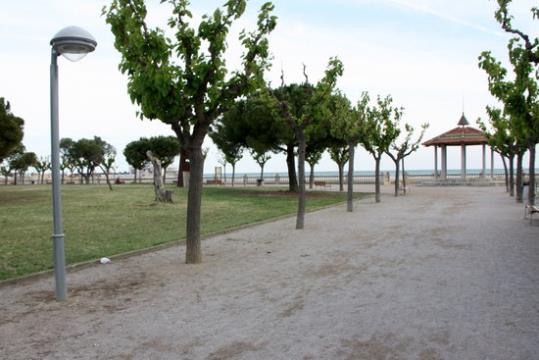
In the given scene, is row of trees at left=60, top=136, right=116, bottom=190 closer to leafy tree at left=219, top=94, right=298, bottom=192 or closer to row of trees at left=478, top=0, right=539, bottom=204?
leafy tree at left=219, top=94, right=298, bottom=192

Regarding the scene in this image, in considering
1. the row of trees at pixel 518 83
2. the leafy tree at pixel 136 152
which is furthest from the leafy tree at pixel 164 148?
the row of trees at pixel 518 83

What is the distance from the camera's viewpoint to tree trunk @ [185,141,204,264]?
327 inches

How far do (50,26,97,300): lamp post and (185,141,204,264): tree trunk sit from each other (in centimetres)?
257

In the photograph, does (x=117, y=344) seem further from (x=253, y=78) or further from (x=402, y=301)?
(x=253, y=78)

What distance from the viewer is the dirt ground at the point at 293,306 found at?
4.32 meters

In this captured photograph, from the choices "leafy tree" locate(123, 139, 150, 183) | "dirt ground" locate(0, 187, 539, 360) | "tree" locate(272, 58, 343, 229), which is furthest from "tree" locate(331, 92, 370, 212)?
"leafy tree" locate(123, 139, 150, 183)

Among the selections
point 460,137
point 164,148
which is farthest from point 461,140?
point 164,148

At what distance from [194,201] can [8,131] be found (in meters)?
18.8

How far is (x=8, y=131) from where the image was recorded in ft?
76.8

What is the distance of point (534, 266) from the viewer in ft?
25.5

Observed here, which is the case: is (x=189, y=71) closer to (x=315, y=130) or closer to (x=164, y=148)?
(x=315, y=130)

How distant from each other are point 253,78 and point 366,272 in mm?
3574

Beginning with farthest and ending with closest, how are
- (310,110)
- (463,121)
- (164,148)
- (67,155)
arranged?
(67,155), (164,148), (463,121), (310,110)

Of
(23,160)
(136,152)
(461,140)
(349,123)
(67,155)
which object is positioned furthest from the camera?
(67,155)
